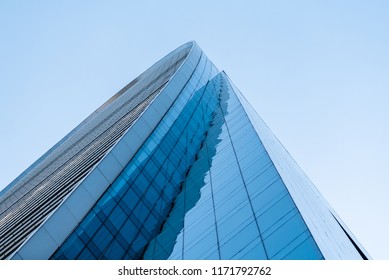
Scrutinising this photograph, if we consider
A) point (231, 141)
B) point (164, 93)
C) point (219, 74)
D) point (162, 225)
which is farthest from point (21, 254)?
point (219, 74)

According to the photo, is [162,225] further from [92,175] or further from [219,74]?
[219,74]

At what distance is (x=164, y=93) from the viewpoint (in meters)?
43.8

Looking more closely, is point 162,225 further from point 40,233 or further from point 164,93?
point 164,93

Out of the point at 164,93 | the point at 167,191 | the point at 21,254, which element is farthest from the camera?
the point at 164,93

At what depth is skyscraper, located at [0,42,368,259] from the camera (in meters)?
21.0

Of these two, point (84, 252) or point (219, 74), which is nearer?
point (84, 252)

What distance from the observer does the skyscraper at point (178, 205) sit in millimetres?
21047

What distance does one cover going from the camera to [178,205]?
32.8 metres

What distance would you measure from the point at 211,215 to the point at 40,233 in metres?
8.75

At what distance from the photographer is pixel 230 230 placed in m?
23.1

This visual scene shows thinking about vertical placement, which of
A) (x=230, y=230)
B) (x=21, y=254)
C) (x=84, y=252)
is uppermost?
(x=21, y=254)

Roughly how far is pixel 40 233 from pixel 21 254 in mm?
1621

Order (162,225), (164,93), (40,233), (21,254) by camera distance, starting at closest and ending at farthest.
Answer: (21,254) → (40,233) → (162,225) → (164,93)
